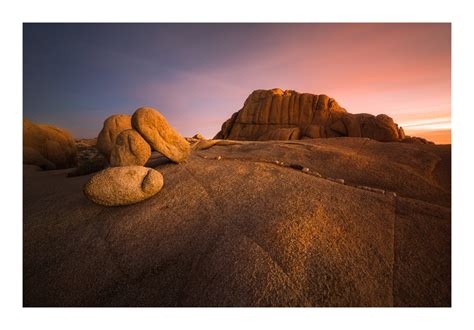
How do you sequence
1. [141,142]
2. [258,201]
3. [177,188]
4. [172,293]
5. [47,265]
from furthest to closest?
[141,142] → [177,188] → [258,201] → [47,265] → [172,293]

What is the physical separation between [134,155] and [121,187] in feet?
4.21

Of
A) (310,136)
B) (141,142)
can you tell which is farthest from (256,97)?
(141,142)

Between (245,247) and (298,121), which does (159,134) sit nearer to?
(245,247)

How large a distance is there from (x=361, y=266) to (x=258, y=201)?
4.41 feet

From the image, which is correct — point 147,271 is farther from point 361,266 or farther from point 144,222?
point 361,266

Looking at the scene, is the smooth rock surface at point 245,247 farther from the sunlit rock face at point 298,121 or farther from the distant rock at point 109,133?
the sunlit rock face at point 298,121

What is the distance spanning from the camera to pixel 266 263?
1734 mm

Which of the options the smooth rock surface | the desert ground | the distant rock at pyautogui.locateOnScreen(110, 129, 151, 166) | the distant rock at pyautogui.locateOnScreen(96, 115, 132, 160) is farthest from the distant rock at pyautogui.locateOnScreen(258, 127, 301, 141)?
the distant rock at pyautogui.locateOnScreen(110, 129, 151, 166)

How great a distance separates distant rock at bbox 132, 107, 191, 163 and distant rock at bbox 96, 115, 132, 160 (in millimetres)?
2575

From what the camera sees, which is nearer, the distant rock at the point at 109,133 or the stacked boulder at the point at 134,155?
the stacked boulder at the point at 134,155

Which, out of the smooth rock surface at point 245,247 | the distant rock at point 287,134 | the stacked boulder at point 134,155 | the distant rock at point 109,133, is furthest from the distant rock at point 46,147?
the distant rock at point 287,134

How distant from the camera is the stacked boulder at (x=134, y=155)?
2734 millimetres

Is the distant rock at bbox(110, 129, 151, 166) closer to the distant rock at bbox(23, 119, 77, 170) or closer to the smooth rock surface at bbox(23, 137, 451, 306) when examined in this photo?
the smooth rock surface at bbox(23, 137, 451, 306)

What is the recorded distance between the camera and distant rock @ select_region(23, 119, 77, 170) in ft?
22.2
